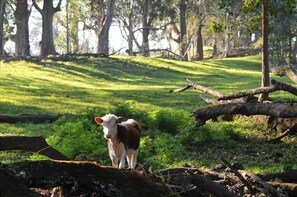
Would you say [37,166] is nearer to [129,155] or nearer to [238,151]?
[129,155]

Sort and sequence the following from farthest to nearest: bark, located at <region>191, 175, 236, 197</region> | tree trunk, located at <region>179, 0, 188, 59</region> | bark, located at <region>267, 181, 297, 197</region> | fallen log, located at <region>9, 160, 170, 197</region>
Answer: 1. tree trunk, located at <region>179, 0, 188, 59</region>
2. bark, located at <region>267, 181, 297, 197</region>
3. bark, located at <region>191, 175, 236, 197</region>
4. fallen log, located at <region>9, 160, 170, 197</region>

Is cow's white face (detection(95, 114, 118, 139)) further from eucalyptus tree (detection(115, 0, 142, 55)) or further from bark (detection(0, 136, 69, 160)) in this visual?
eucalyptus tree (detection(115, 0, 142, 55))

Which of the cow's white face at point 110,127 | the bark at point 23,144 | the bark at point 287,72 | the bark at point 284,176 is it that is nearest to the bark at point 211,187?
the bark at point 23,144

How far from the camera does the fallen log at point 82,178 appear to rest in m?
4.88

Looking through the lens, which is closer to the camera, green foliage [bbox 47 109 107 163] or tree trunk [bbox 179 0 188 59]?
green foliage [bbox 47 109 107 163]

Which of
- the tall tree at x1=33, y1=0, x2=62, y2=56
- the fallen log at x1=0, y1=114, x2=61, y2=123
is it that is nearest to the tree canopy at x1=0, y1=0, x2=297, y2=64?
the tall tree at x1=33, y1=0, x2=62, y2=56

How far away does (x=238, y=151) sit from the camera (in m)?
13.1

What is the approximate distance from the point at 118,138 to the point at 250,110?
7.00ft

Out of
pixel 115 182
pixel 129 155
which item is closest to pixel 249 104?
pixel 129 155

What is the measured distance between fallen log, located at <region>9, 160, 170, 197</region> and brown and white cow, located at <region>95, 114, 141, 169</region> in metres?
3.17

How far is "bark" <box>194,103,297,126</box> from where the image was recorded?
325 inches

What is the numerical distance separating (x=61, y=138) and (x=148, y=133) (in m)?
2.88

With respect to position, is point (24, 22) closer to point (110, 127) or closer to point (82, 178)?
point (110, 127)

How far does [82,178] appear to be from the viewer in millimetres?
4965
